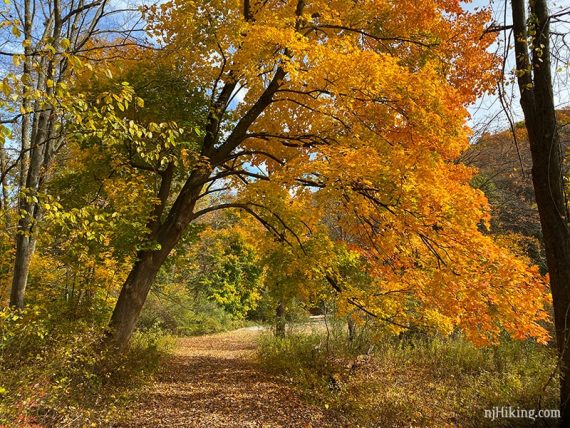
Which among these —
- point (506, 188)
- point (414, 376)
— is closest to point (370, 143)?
point (414, 376)

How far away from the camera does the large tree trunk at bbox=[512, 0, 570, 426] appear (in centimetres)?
429

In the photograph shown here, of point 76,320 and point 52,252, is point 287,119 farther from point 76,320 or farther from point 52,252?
point 52,252

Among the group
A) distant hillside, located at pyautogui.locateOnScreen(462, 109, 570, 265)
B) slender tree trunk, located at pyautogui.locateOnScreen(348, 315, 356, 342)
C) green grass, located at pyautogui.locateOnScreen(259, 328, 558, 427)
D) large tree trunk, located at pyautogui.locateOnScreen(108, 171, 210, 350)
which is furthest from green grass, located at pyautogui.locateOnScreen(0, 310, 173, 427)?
distant hillside, located at pyautogui.locateOnScreen(462, 109, 570, 265)

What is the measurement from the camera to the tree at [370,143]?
→ 5867 millimetres

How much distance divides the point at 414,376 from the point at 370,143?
5.74 meters

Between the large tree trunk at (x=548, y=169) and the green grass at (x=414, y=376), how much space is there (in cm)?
58

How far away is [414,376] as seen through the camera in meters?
8.91

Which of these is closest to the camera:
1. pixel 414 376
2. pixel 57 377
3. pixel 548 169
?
pixel 548 169

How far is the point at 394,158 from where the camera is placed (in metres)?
5.83

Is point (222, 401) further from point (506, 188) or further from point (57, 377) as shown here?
point (506, 188)

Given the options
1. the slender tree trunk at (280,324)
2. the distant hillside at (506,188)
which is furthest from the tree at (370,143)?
the distant hillside at (506,188)

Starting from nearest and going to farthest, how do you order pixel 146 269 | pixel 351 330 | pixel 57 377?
pixel 57 377 < pixel 146 269 < pixel 351 330

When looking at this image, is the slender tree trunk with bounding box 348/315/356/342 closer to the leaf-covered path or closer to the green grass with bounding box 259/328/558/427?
the green grass with bounding box 259/328/558/427

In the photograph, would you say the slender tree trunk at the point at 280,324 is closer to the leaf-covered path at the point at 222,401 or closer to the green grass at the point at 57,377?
the leaf-covered path at the point at 222,401
